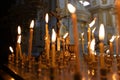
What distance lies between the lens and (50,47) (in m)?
5.68

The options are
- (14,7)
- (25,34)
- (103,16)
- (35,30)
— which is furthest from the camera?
(103,16)

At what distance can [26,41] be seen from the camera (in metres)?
7.72

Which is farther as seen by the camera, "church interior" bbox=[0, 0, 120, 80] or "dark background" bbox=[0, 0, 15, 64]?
"dark background" bbox=[0, 0, 15, 64]

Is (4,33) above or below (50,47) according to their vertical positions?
above

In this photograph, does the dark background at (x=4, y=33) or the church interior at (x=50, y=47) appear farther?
the dark background at (x=4, y=33)

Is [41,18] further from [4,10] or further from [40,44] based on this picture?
[4,10]

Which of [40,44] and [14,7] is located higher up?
[14,7]

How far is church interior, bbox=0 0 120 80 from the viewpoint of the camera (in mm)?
1553

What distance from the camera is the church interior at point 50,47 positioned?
1.55m

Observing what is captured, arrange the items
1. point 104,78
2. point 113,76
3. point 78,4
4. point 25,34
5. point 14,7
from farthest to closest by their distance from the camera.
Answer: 1. point 78,4
2. point 25,34
3. point 14,7
4. point 113,76
5. point 104,78

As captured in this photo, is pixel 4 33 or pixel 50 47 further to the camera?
pixel 4 33

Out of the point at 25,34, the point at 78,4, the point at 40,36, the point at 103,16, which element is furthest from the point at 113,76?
the point at 103,16

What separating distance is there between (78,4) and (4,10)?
10.8 metres

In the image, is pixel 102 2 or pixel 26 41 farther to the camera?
pixel 102 2
